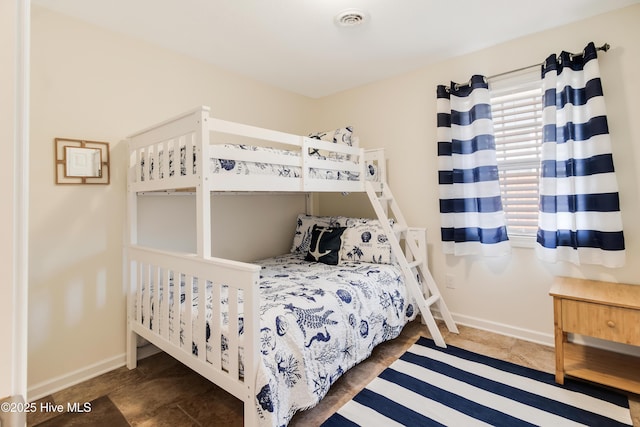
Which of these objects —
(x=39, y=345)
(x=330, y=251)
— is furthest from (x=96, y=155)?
(x=330, y=251)

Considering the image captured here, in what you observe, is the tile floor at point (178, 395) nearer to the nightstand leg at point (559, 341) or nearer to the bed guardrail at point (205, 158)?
the nightstand leg at point (559, 341)

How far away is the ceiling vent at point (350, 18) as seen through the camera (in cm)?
197

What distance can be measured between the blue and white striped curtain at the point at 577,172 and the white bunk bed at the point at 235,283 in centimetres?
102

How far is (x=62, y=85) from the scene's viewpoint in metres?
1.92

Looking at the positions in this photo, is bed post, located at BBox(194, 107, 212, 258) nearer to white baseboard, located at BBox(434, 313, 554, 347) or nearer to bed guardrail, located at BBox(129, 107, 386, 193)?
bed guardrail, located at BBox(129, 107, 386, 193)

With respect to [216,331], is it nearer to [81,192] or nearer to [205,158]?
[205,158]

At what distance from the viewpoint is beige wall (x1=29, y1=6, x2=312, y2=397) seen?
1.84 metres

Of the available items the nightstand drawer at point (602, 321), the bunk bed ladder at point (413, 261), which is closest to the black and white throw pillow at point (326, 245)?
the bunk bed ladder at point (413, 261)

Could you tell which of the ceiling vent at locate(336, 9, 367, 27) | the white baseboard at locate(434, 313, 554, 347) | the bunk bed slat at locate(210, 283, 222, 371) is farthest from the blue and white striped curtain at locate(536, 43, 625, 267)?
the bunk bed slat at locate(210, 283, 222, 371)

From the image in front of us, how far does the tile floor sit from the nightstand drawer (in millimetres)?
369

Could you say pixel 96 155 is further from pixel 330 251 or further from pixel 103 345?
pixel 330 251

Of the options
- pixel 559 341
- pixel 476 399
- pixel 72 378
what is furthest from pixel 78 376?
pixel 559 341

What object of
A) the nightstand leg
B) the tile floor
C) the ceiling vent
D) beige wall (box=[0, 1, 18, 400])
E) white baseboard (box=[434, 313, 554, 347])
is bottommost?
the tile floor

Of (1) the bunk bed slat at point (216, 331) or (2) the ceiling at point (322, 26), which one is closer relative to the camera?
(1) the bunk bed slat at point (216, 331)
